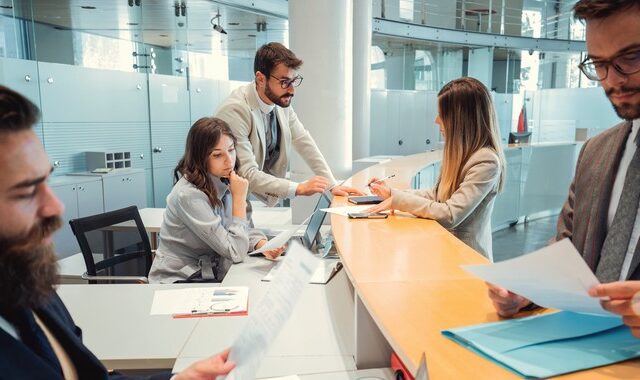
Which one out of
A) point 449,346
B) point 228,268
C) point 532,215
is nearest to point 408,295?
point 449,346

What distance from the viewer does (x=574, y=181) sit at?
5.06 ft

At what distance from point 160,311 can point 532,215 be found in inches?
266

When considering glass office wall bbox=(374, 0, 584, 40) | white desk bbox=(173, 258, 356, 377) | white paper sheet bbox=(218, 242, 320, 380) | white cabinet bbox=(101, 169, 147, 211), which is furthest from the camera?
glass office wall bbox=(374, 0, 584, 40)

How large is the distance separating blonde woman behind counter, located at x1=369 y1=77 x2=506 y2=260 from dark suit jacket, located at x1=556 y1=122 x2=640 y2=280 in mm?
861

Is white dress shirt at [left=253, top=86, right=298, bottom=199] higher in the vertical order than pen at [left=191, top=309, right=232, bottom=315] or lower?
higher

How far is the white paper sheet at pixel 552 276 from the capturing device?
896mm

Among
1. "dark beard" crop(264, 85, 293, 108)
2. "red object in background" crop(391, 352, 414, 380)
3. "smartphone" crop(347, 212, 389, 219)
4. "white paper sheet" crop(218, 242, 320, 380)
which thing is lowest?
"red object in background" crop(391, 352, 414, 380)

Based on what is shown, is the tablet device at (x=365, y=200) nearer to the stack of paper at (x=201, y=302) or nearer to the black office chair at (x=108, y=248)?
the stack of paper at (x=201, y=302)

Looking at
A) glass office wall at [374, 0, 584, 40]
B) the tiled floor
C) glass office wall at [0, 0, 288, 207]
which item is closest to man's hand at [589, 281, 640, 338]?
the tiled floor

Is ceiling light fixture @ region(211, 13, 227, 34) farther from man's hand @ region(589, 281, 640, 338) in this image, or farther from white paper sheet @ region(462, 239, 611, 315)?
man's hand @ region(589, 281, 640, 338)

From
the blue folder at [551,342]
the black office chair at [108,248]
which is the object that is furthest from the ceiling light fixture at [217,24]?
the blue folder at [551,342]

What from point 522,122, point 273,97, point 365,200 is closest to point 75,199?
point 273,97

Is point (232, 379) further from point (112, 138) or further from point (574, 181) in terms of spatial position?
point (112, 138)

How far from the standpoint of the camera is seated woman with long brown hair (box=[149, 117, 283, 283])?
8.54 feet
